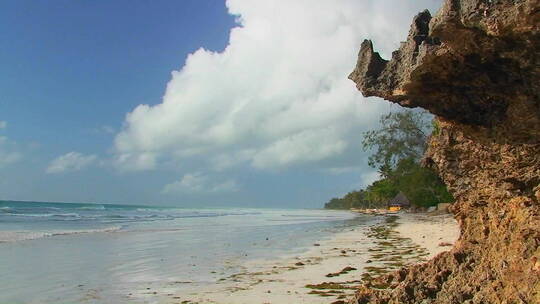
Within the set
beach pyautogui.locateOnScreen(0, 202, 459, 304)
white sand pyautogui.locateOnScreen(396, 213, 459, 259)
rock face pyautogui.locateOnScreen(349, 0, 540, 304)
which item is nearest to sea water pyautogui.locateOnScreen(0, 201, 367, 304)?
beach pyautogui.locateOnScreen(0, 202, 459, 304)

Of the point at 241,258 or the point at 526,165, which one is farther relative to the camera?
the point at 241,258

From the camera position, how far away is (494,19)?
401 centimetres

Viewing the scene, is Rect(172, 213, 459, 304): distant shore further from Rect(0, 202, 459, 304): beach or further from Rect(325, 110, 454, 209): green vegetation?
Rect(325, 110, 454, 209): green vegetation

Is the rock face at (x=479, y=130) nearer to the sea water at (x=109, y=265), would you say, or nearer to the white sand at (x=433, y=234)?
the sea water at (x=109, y=265)

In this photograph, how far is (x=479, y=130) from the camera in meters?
5.64

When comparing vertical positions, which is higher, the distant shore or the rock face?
the rock face

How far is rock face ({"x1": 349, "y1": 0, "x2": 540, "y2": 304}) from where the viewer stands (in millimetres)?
4219

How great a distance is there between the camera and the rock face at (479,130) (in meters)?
4.22

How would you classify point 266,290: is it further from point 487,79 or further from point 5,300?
point 487,79

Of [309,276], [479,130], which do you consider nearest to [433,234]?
[309,276]

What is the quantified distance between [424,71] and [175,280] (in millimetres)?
8606

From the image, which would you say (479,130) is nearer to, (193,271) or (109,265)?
(193,271)

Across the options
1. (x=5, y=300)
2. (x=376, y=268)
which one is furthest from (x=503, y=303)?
(x=5, y=300)

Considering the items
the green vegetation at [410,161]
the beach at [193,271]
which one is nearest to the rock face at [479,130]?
the beach at [193,271]
